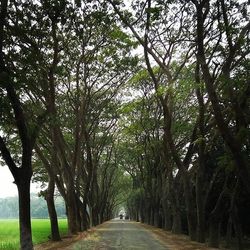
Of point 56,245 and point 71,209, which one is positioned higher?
point 71,209

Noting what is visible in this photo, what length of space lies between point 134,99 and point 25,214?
68.7 feet

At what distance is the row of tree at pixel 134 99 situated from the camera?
50.9 ft

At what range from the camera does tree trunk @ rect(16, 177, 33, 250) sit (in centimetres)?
1521

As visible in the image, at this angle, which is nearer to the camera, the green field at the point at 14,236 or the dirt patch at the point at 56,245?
the dirt patch at the point at 56,245

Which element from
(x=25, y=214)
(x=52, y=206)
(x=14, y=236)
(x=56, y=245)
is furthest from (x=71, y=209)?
(x=25, y=214)

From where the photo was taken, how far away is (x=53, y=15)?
1496cm

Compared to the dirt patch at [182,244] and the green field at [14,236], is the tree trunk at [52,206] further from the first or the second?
the dirt patch at [182,244]

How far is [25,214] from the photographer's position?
50.7ft

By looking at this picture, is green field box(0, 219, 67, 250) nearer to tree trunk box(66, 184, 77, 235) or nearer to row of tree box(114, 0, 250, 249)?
tree trunk box(66, 184, 77, 235)

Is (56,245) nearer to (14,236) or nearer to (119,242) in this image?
(119,242)

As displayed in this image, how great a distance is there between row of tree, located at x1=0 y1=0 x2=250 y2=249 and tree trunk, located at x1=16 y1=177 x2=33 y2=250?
34 mm

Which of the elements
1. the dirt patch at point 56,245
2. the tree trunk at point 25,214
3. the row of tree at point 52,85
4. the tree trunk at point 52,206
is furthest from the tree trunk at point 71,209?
the tree trunk at point 25,214

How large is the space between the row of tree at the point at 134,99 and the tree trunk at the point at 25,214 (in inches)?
1.3

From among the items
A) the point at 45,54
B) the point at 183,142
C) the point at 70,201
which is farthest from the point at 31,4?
the point at 183,142
